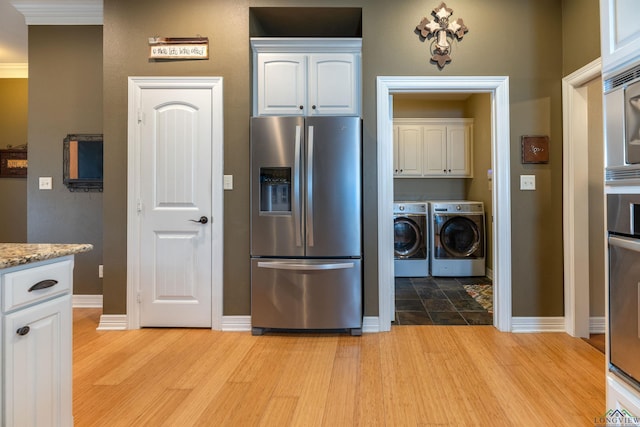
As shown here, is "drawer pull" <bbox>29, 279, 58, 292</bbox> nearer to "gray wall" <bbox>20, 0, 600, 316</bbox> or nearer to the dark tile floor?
"gray wall" <bbox>20, 0, 600, 316</bbox>

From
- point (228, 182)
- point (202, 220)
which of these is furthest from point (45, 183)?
point (228, 182)

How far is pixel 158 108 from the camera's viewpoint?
8.98 ft

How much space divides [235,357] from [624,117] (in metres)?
2.39

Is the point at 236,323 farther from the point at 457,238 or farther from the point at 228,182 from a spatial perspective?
the point at 457,238

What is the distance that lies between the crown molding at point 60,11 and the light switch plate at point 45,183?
1465mm

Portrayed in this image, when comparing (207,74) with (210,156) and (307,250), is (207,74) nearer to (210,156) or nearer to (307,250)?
(210,156)

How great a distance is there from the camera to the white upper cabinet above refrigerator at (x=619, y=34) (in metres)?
1.25

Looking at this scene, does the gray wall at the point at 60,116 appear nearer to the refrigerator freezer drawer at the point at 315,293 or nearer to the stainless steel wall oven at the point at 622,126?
the refrigerator freezer drawer at the point at 315,293

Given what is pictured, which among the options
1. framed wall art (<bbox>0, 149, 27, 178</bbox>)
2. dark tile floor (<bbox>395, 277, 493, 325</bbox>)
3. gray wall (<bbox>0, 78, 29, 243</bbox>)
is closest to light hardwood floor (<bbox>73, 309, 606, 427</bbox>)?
dark tile floor (<bbox>395, 277, 493, 325</bbox>)

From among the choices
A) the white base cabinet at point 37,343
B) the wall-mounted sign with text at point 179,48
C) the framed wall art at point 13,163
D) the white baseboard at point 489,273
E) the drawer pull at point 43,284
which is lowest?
the white baseboard at point 489,273

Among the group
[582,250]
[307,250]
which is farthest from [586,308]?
[307,250]

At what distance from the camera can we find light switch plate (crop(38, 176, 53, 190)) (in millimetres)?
3283

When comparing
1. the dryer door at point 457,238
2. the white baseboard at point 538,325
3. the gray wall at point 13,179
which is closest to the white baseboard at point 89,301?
the gray wall at point 13,179

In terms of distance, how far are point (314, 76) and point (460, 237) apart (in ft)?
9.64
